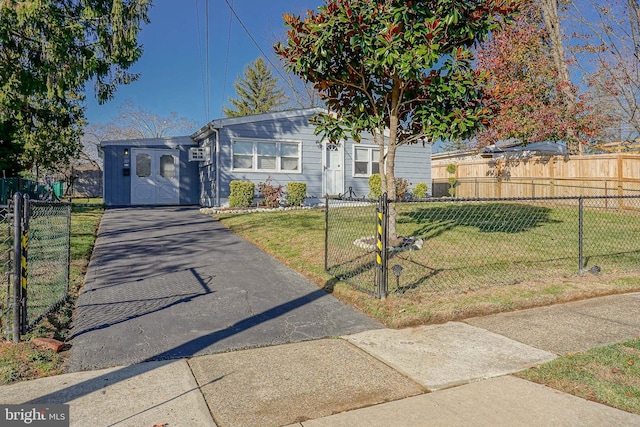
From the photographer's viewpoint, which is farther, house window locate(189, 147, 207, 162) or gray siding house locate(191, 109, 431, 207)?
house window locate(189, 147, 207, 162)

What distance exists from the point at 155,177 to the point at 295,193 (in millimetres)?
7872

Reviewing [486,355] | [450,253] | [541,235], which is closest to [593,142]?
[541,235]

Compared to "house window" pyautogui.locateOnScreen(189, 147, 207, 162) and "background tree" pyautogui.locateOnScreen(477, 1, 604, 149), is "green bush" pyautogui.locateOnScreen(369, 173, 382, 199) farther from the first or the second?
"house window" pyautogui.locateOnScreen(189, 147, 207, 162)

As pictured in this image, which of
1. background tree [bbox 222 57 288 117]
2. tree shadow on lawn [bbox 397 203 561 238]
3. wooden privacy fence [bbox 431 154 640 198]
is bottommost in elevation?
tree shadow on lawn [bbox 397 203 561 238]

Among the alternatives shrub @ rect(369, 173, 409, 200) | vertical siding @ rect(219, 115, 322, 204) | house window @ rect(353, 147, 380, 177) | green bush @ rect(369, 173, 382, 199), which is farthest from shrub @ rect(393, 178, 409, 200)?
vertical siding @ rect(219, 115, 322, 204)

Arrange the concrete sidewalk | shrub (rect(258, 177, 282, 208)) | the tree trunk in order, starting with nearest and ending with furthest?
the concrete sidewalk
shrub (rect(258, 177, 282, 208))
the tree trunk

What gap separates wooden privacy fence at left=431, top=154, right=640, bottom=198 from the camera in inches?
582

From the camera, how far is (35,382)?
3.25 metres

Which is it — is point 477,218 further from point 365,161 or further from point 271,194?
point 271,194

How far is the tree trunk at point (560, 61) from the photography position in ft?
59.6

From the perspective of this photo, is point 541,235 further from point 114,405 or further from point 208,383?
point 114,405

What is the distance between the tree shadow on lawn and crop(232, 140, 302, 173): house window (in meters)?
5.30

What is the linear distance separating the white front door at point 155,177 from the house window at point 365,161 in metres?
8.24

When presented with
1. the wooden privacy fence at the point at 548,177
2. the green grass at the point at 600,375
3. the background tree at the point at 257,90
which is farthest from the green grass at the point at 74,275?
the background tree at the point at 257,90
